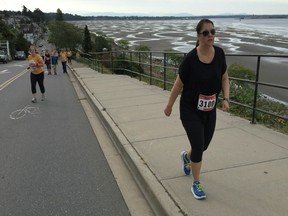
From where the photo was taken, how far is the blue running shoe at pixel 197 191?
393 centimetres

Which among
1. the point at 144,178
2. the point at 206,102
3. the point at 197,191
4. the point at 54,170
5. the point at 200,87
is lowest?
the point at 54,170

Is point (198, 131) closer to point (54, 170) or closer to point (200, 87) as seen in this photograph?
point (200, 87)

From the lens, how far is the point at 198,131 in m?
3.84

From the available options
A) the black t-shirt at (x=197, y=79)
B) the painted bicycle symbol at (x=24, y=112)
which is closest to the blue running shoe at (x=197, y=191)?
the black t-shirt at (x=197, y=79)

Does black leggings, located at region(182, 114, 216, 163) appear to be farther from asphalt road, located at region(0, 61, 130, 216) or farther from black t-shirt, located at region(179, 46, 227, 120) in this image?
asphalt road, located at region(0, 61, 130, 216)

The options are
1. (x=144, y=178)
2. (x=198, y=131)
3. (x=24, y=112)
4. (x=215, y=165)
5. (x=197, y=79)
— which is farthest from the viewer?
(x=24, y=112)

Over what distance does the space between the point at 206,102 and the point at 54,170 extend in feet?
8.74

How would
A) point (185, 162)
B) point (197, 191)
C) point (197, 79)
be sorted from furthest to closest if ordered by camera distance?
point (185, 162) < point (197, 191) < point (197, 79)

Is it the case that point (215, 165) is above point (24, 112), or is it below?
above

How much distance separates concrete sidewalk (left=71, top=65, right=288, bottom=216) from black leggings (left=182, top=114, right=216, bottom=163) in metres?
0.49

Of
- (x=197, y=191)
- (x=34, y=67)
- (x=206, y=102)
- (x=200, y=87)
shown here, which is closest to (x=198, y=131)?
(x=206, y=102)

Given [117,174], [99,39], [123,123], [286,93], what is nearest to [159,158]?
[117,174]

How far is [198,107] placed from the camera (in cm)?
383

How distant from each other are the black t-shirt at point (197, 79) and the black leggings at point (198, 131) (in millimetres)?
65
